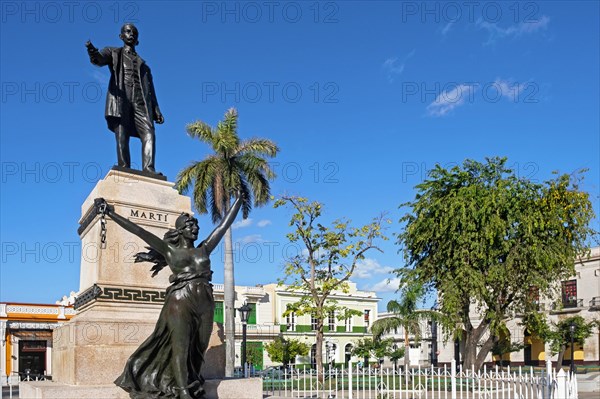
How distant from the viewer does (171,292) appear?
5.86m

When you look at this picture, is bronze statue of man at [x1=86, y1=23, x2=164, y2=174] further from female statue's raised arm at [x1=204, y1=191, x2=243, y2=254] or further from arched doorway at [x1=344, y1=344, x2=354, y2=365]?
arched doorway at [x1=344, y1=344, x2=354, y2=365]

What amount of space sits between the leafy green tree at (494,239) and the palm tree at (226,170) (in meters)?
8.72

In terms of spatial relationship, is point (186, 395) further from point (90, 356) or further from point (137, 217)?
point (137, 217)

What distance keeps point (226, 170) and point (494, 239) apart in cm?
1286

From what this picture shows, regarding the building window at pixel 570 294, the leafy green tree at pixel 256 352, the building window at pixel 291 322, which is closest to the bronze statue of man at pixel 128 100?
the leafy green tree at pixel 256 352

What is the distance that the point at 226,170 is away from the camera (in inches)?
1184

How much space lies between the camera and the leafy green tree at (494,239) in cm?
2338

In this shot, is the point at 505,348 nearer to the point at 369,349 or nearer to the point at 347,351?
the point at 369,349

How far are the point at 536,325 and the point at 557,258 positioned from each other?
384cm

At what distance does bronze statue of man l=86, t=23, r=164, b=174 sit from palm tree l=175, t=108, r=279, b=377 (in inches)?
809

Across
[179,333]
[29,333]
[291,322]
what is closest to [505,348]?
[291,322]

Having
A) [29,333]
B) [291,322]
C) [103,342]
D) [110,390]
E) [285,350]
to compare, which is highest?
[103,342]

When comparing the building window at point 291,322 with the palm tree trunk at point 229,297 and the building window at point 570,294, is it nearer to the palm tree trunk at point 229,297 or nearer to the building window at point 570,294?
the building window at point 570,294

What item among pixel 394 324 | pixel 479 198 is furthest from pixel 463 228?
pixel 394 324
